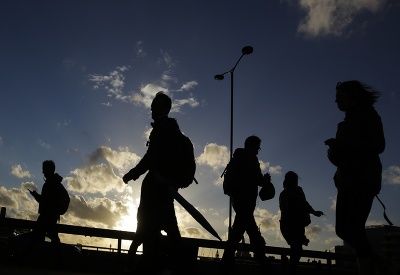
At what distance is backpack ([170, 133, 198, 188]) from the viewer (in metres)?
4.30

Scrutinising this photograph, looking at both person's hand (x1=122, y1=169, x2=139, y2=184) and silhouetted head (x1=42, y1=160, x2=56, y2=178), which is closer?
person's hand (x1=122, y1=169, x2=139, y2=184)

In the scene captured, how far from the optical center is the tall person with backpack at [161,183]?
4.10 meters

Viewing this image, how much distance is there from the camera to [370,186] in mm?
4012

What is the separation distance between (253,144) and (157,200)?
336 cm

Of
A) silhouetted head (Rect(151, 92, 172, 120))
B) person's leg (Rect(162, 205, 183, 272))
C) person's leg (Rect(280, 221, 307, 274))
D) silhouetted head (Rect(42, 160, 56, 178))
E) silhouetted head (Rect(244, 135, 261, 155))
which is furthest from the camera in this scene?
silhouetted head (Rect(42, 160, 56, 178))

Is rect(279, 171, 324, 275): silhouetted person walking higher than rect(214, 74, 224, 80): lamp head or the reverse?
the reverse

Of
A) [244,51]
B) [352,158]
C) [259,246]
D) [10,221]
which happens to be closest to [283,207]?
[259,246]

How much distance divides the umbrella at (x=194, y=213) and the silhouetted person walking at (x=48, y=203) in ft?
16.5

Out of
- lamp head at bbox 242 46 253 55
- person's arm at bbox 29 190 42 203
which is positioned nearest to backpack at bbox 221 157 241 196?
person's arm at bbox 29 190 42 203

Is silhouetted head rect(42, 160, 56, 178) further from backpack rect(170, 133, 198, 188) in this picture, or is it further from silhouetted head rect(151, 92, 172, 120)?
backpack rect(170, 133, 198, 188)

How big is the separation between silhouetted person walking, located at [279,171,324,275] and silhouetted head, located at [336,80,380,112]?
152 inches

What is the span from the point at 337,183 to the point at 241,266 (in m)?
7.10

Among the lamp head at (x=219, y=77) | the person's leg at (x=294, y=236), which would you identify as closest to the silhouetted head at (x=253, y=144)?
the person's leg at (x=294, y=236)

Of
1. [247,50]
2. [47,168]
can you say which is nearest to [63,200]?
[47,168]
